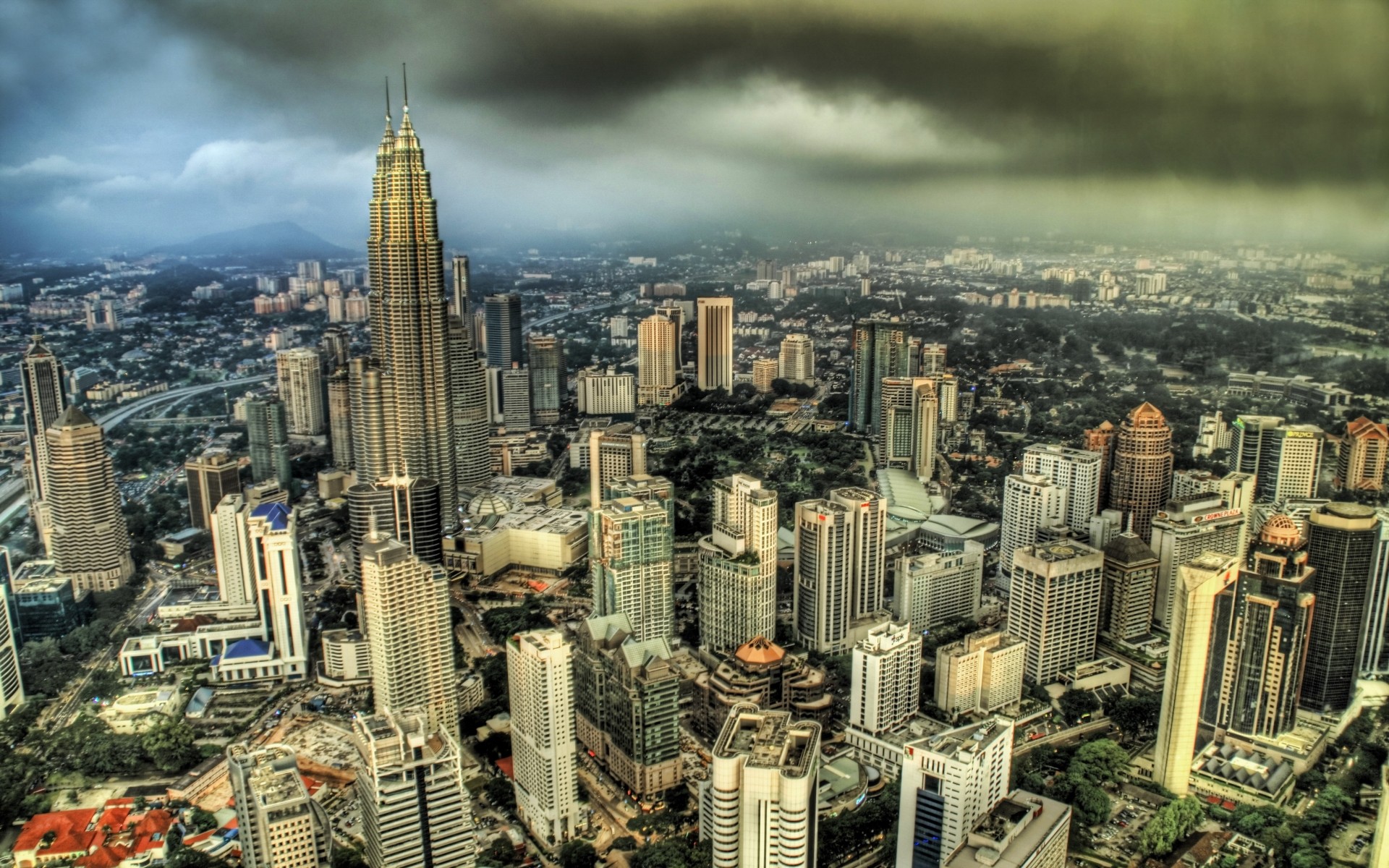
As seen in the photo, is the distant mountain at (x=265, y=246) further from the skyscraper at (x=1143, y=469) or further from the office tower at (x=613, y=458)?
the skyscraper at (x=1143, y=469)

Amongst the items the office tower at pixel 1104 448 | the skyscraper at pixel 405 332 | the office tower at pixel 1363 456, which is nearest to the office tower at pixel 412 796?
the skyscraper at pixel 405 332

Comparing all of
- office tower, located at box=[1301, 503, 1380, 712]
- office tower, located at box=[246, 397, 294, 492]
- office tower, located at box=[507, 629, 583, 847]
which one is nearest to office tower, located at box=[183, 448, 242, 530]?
office tower, located at box=[246, 397, 294, 492]

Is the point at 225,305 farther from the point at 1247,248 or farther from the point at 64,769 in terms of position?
the point at 1247,248

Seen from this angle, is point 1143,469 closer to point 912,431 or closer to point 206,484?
point 912,431

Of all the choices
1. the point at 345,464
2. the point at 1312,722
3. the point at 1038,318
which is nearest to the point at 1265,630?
the point at 1312,722

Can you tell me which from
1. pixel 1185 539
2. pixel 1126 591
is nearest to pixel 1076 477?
pixel 1185 539
